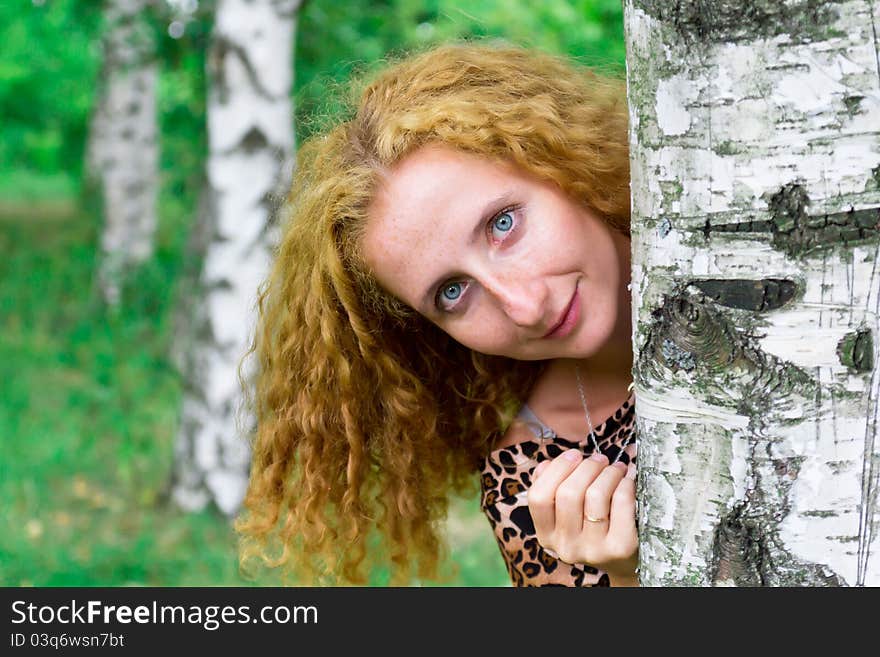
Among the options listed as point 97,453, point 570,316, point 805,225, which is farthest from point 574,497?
point 97,453

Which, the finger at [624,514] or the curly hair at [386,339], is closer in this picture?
the finger at [624,514]

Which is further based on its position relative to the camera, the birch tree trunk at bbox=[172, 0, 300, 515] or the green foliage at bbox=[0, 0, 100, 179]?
the green foliage at bbox=[0, 0, 100, 179]

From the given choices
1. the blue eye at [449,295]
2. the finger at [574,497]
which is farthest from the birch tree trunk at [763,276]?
the blue eye at [449,295]

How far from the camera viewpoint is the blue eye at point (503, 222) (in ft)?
6.64

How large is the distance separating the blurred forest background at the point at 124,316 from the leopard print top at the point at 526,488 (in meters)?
0.46

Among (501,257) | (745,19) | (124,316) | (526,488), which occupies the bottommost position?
(124,316)

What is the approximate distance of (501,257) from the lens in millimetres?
2010

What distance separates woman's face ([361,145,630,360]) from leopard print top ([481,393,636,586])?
281 millimetres

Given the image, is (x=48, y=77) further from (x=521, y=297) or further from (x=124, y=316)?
(x=521, y=297)

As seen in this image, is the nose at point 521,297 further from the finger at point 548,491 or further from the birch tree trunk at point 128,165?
the birch tree trunk at point 128,165

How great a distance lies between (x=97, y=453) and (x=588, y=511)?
531cm

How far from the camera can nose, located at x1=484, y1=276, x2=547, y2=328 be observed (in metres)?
1.97

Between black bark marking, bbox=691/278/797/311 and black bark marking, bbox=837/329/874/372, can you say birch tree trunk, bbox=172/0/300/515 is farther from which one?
black bark marking, bbox=837/329/874/372

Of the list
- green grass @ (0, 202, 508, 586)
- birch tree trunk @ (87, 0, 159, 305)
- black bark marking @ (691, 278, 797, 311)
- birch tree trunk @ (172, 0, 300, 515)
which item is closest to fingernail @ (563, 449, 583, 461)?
black bark marking @ (691, 278, 797, 311)
